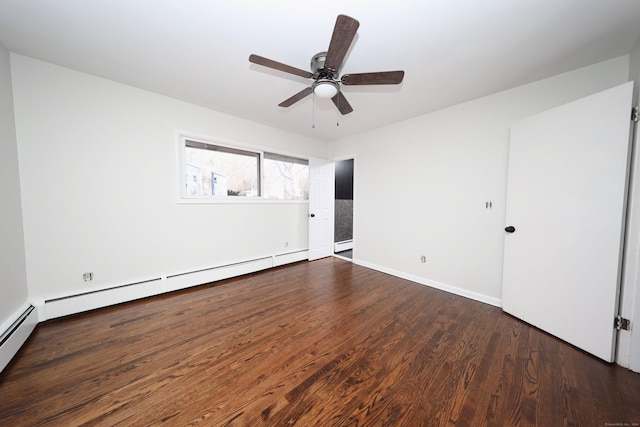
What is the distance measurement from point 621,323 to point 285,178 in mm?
4254

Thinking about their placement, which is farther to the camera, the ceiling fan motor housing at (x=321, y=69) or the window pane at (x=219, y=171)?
the window pane at (x=219, y=171)

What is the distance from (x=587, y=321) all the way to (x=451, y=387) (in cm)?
142

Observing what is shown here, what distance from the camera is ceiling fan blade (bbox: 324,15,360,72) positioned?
3.84 feet

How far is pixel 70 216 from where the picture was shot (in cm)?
223

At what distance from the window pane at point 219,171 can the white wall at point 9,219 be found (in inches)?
55.5

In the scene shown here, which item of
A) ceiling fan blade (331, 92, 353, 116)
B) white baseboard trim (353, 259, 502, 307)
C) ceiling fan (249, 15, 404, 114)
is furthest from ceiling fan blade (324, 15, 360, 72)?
white baseboard trim (353, 259, 502, 307)

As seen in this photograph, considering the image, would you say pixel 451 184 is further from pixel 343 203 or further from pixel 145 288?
pixel 145 288

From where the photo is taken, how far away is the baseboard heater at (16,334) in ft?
5.05

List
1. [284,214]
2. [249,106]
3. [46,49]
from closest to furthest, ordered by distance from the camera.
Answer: [46,49]
[249,106]
[284,214]

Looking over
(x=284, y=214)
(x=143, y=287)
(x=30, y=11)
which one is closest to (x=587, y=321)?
(x=284, y=214)

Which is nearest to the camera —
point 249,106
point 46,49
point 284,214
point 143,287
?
point 46,49

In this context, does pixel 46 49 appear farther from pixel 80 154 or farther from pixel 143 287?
pixel 143 287

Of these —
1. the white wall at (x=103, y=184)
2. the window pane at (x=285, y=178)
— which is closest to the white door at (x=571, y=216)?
the window pane at (x=285, y=178)

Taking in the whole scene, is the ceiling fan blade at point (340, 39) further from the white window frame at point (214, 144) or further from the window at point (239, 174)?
the window at point (239, 174)
